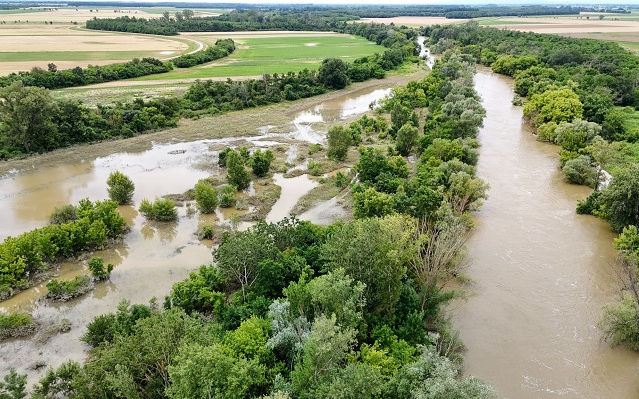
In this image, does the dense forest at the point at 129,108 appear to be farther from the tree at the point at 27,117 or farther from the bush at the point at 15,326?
the bush at the point at 15,326

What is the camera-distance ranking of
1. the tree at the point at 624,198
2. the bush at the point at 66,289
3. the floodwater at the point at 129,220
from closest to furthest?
the floodwater at the point at 129,220, the bush at the point at 66,289, the tree at the point at 624,198

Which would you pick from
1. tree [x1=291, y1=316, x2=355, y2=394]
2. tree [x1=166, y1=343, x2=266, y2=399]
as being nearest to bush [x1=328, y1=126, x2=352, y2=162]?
tree [x1=291, y1=316, x2=355, y2=394]

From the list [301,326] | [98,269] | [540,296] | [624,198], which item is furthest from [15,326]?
[624,198]

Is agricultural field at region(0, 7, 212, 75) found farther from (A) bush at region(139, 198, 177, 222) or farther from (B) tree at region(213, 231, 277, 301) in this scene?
(B) tree at region(213, 231, 277, 301)

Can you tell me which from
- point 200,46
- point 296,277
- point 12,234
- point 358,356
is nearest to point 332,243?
point 296,277

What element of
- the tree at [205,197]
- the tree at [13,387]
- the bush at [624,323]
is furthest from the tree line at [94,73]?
the bush at [624,323]
